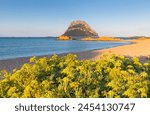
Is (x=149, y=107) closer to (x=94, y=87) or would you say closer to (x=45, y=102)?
(x=94, y=87)

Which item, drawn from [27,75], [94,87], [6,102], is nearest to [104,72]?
[94,87]

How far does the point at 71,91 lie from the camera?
434cm

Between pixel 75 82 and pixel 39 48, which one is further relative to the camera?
pixel 39 48

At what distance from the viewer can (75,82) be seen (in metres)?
4.30

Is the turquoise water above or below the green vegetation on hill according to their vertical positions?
below

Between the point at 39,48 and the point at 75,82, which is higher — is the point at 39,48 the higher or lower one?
the lower one

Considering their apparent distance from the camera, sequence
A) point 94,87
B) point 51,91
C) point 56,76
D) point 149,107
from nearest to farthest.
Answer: point 149,107 < point 51,91 < point 94,87 < point 56,76

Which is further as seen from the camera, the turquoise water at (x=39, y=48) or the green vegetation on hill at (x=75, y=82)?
the turquoise water at (x=39, y=48)

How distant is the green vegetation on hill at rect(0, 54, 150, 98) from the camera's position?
4.23m

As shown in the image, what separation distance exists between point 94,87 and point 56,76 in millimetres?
755

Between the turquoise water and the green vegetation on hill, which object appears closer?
the green vegetation on hill

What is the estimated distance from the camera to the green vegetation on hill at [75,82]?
4.23m

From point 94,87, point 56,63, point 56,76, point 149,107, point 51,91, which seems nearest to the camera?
point 149,107

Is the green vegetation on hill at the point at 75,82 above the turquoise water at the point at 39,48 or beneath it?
above
